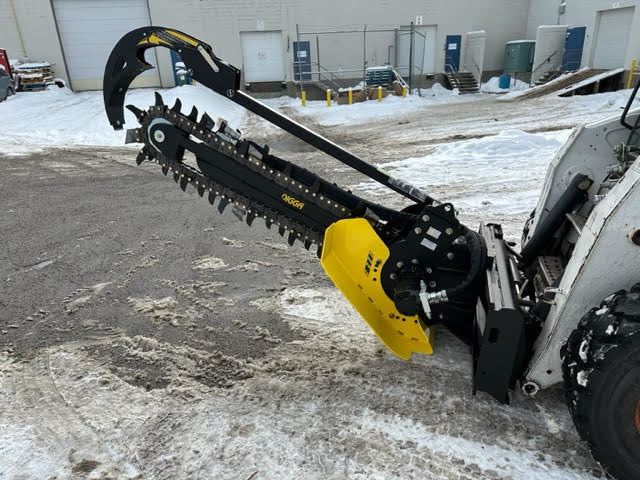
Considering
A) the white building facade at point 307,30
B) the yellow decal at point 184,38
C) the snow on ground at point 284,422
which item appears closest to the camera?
the snow on ground at point 284,422

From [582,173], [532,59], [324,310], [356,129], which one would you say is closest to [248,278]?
[324,310]

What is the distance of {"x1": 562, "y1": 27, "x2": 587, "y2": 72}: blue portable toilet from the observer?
23.1 meters

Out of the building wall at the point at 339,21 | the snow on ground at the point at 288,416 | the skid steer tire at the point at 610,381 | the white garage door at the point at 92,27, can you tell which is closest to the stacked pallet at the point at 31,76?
the white garage door at the point at 92,27

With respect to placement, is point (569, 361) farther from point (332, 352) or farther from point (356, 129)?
point (356, 129)

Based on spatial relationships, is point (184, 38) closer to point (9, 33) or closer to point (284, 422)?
point (284, 422)

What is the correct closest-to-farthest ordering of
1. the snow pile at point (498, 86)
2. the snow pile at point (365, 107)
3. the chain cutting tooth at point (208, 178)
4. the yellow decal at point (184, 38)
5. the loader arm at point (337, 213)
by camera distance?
1. the loader arm at point (337, 213)
2. the yellow decal at point (184, 38)
3. the chain cutting tooth at point (208, 178)
4. the snow pile at point (365, 107)
5. the snow pile at point (498, 86)

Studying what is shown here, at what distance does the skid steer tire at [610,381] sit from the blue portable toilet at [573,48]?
2605cm

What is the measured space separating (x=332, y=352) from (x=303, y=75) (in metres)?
23.6

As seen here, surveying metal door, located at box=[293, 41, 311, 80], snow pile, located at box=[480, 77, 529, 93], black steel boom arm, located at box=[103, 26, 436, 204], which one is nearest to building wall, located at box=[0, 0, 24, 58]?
metal door, located at box=[293, 41, 311, 80]

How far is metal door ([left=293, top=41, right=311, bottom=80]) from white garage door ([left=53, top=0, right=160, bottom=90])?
7.20 m

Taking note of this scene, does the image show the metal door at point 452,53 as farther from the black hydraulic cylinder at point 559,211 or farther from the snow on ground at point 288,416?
the snow on ground at point 288,416

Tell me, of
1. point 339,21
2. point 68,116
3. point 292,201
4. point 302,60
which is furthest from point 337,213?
point 339,21

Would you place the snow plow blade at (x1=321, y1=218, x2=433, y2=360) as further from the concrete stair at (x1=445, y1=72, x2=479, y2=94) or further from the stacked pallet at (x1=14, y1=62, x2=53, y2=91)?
the concrete stair at (x1=445, y1=72, x2=479, y2=94)

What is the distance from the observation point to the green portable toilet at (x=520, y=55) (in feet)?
84.5
